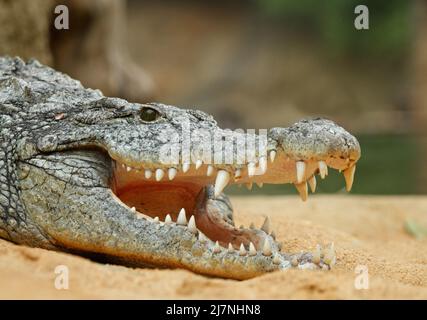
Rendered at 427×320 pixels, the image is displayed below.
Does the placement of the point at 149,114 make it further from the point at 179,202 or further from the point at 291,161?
the point at 291,161

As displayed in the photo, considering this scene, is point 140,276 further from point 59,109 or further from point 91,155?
point 59,109

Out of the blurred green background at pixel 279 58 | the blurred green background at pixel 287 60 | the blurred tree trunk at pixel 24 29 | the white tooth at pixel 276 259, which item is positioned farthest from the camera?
the blurred green background at pixel 279 58

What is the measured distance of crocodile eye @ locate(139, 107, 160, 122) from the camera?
357 cm

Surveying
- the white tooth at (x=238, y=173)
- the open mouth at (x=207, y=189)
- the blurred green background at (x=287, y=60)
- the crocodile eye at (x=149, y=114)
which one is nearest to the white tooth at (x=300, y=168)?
the open mouth at (x=207, y=189)

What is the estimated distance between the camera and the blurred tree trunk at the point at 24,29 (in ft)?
23.2

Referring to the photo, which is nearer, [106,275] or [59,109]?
[106,275]

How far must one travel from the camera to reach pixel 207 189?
153 inches

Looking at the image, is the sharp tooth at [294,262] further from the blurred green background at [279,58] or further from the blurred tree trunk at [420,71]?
the blurred green background at [279,58]

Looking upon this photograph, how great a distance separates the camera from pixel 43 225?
355cm

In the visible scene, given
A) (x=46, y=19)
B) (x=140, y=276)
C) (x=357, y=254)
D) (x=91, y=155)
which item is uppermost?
(x=46, y=19)
